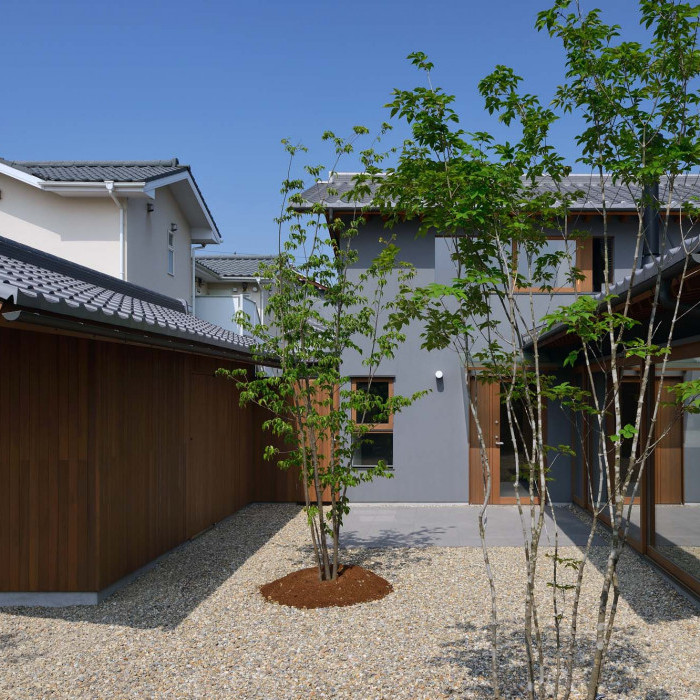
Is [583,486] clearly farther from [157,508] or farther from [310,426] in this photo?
[157,508]

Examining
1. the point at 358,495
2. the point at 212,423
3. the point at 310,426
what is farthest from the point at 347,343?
the point at 358,495

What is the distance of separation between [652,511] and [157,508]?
5.10 meters

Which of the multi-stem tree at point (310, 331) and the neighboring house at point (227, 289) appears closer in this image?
the multi-stem tree at point (310, 331)

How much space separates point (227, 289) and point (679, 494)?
19.3m

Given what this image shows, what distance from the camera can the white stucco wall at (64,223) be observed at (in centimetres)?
1369

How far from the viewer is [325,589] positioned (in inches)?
230

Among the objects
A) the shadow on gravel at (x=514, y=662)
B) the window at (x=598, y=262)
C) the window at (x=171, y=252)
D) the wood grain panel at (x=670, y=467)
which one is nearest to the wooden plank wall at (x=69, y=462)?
the shadow on gravel at (x=514, y=662)

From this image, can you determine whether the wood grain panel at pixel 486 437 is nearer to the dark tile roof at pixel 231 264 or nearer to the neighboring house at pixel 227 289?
the neighboring house at pixel 227 289

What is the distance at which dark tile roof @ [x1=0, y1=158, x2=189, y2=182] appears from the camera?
13.5 meters

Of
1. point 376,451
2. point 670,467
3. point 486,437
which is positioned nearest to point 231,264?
point 376,451

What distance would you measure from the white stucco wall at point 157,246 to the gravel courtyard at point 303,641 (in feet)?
30.2

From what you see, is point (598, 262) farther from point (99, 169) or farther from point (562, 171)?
point (99, 169)

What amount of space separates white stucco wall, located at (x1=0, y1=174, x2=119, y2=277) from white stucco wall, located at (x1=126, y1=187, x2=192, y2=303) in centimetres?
41

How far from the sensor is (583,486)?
955 cm
